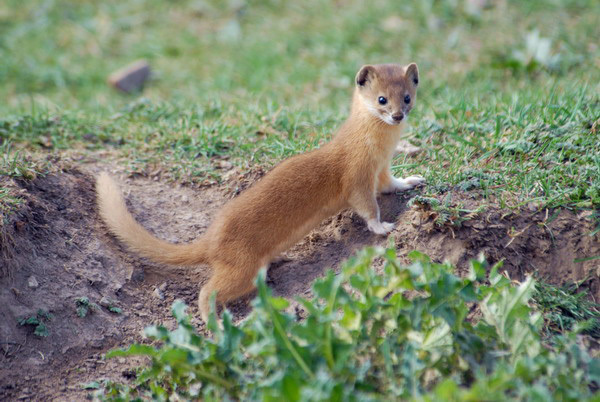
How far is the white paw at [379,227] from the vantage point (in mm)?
3954

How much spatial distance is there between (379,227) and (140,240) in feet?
4.83

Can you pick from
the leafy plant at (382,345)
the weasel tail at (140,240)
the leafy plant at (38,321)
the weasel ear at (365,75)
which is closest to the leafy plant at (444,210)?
the leafy plant at (382,345)

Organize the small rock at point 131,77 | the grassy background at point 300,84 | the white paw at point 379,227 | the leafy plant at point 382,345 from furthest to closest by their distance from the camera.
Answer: the small rock at point 131,77 → the grassy background at point 300,84 → the white paw at point 379,227 → the leafy plant at point 382,345

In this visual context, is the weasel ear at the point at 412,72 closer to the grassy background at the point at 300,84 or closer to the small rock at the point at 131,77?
the grassy background at the point at 300,84

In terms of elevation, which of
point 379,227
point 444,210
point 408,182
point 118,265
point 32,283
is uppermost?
point 444,210

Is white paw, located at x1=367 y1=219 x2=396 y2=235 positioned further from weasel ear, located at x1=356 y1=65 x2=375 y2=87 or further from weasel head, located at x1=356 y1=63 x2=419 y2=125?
weasel ear, located at x1=356 y1=65 x2=375 y2=87

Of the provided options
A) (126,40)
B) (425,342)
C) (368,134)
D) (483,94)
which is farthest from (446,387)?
(126,40)

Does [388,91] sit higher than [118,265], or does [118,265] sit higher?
[388,91]

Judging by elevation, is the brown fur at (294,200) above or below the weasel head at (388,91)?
below

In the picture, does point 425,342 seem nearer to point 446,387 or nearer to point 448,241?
point 446,387

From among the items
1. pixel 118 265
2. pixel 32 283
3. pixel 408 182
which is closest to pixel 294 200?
pixel 408 182

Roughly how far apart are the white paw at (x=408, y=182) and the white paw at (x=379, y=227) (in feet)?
1.07

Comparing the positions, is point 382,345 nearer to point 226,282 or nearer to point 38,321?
point 226,282

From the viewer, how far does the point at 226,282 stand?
12.6ft
